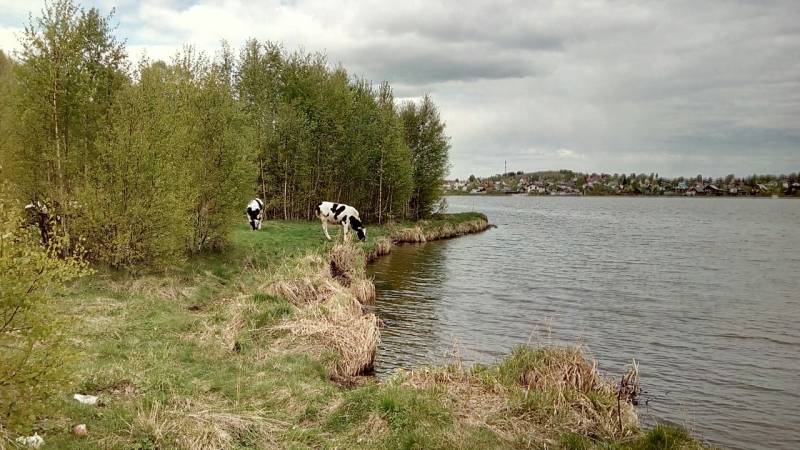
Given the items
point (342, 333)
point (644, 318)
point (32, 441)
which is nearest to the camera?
point (32, 441)

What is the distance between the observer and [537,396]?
10.4 meters

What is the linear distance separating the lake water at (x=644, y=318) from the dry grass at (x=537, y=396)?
137 cm

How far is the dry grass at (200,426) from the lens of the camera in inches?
300

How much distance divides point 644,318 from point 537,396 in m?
13.7

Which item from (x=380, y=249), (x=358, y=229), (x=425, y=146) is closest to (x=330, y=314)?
(x=358, y=229)

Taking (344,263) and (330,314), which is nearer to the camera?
(330,314)

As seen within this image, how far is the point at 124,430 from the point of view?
766 centimetres

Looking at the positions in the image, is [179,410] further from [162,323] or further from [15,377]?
[162,323]

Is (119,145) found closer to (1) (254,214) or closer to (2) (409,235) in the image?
(1) (254,214)

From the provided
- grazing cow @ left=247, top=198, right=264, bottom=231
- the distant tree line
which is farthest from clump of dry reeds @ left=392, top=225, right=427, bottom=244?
the distant tree line

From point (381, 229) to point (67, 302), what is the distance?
30099 millimetres

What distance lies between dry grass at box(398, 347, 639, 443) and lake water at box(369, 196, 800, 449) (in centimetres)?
137

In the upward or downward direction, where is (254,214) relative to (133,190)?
downward

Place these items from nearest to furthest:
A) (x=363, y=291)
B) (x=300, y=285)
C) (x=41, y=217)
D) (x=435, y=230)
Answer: (x=41, y=217)
(x=300, y=285)
(x=363, y=291)
(x=435, y=230)
